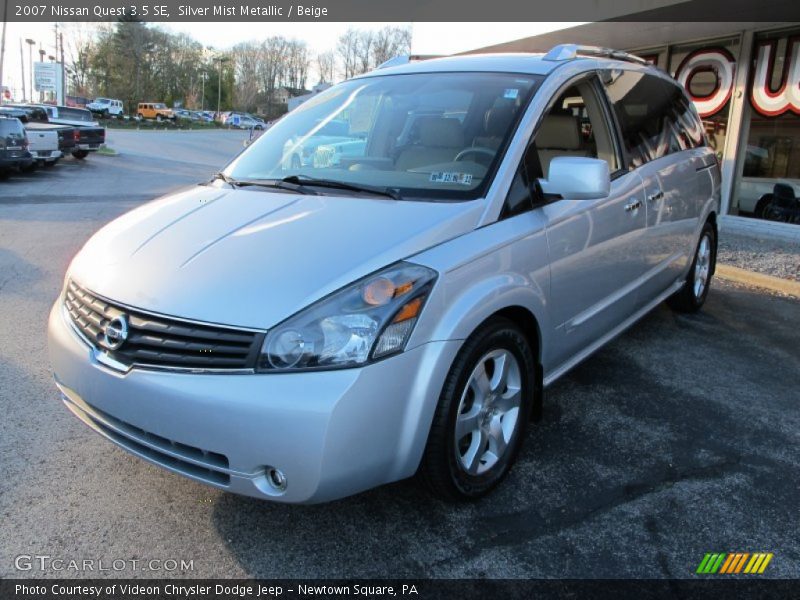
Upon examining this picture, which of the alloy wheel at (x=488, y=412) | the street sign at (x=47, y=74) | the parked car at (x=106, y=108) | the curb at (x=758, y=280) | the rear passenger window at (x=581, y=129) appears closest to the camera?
the alloy wheel at (x=488, y=412)

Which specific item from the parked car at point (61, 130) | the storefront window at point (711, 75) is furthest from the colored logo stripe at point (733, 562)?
the parked car at point (61, 130)

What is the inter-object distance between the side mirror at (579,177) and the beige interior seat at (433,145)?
478 millimetres

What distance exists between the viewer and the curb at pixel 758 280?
21.1ft

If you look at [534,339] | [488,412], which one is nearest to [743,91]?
[534,339]

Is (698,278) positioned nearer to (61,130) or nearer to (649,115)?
(649,115)

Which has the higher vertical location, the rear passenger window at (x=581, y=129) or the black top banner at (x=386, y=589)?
the rear passenger window at (x=581, y=129)

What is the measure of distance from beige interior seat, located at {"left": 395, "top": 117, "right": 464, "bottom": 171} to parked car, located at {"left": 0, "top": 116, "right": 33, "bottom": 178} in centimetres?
1451

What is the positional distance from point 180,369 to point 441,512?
3.96 feet

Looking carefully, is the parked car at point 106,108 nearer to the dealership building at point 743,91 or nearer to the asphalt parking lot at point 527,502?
the dealership building at point 743,91

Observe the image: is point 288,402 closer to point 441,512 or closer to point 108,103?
point 441,512

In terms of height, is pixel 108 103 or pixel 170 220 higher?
pixel 108 103

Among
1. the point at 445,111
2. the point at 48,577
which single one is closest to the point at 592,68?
the point at 445,111

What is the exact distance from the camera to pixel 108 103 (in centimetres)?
6719

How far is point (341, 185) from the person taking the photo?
9.80ft
